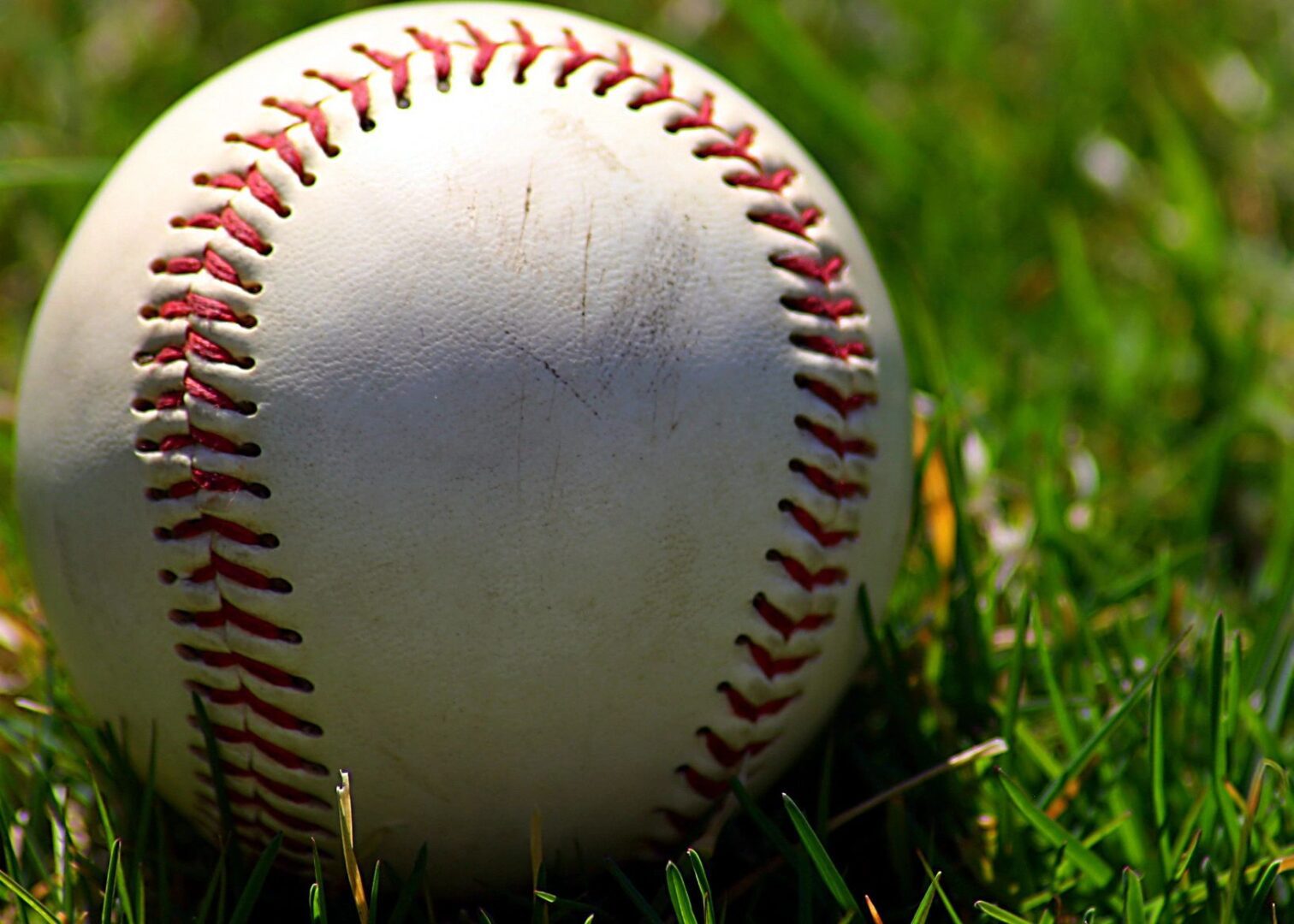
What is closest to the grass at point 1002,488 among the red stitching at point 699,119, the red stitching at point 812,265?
the red stitching at point 812,265

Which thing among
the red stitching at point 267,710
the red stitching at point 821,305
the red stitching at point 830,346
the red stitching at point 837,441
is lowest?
the red stitching at point 267,710

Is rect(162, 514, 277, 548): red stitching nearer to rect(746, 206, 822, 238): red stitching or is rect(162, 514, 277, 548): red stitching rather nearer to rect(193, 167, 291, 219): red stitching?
rect(193, 167, 291, 219): red stitching

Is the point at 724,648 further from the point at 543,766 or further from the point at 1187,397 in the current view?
the point at 1187,397

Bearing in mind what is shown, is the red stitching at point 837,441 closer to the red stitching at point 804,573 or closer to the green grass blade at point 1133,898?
the red stitching at point 804,573

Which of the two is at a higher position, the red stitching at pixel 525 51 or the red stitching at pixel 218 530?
the red stitching at pixel 525 51

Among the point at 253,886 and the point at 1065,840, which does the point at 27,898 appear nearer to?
the point at 253,886

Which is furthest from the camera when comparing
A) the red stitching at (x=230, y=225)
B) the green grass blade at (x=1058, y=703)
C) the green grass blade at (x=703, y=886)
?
the green grass blade at (x=1058, y=703)

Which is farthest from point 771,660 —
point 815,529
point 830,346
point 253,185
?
point 253,185

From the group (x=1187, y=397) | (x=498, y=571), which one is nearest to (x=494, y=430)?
(x=498, y=571)
